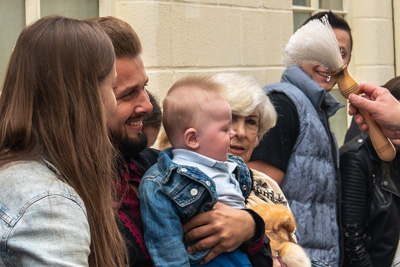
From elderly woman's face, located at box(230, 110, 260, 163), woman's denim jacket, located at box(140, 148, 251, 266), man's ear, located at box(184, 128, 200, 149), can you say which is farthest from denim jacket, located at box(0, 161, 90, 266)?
elderly woman's face, located at box(230, 110, 260, 163)

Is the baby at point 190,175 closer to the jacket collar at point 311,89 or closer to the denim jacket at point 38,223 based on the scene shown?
the denim jacket at point 38,223

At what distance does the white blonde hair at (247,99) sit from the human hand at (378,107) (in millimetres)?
426

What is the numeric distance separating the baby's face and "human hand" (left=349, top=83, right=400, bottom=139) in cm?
114

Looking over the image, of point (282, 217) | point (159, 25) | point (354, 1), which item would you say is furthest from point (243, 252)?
point (354, 1)

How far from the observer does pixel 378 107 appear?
11.4 feet

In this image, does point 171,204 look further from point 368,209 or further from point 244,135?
point 368,209

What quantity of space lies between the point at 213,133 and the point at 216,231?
36 cm

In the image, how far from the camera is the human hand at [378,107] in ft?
11.2

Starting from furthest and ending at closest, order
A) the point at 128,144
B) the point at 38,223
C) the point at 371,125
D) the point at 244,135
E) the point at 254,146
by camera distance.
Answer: the point at 371,125 < the point at 254,146 < the point at 244,135 < the point at 128,144 < the point at 38,223

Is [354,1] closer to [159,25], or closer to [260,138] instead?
[159,25]

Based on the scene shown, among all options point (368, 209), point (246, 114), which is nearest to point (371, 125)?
point (368, 209)

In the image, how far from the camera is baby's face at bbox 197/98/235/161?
2.44 meters

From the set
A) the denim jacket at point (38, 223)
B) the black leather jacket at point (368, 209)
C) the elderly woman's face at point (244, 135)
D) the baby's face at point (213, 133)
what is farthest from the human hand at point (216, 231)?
the black leather jacket at point (368, 209)

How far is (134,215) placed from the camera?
7.52 ft
